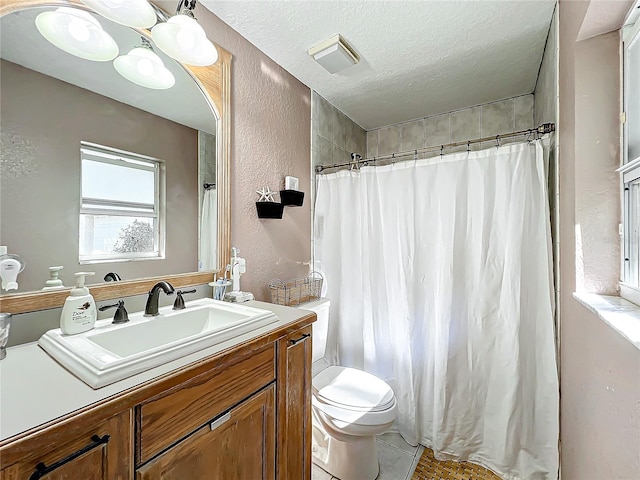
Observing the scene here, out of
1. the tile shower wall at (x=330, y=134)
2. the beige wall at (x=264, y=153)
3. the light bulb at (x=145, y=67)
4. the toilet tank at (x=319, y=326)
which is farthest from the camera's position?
the tile shower wall at (x=330, y=134)

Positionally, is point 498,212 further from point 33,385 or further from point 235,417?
point 33,385

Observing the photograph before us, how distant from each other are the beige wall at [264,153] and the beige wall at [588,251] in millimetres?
1422

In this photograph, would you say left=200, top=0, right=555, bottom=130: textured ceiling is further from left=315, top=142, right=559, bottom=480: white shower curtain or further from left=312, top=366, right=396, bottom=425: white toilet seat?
left=312, top=366, right=396, bottom=425: white toilet seat

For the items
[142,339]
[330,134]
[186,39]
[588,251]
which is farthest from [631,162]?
[330,134]

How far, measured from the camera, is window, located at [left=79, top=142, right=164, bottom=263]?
39.9 inches

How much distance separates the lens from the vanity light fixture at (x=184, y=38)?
42.1 inches

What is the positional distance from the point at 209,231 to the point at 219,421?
856 millimetres

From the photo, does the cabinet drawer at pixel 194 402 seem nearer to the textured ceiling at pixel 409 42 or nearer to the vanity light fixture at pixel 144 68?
the vanity light fixture at pixel 144 68

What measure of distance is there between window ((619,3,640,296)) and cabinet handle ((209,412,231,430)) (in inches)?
50.0

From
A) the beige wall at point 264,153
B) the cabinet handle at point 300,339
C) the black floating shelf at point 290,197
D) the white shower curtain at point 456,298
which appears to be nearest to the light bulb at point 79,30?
the beige wall at point 264,153

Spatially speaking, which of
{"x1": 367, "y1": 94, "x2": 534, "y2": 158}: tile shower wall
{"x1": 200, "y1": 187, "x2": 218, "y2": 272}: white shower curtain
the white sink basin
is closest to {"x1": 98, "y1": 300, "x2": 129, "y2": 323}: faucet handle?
the white sink basin

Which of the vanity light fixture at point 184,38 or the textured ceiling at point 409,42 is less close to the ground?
the textured ceiling at point 409,42

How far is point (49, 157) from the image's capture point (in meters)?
0.92

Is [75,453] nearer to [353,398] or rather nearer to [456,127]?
[353,398]
